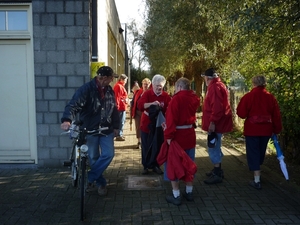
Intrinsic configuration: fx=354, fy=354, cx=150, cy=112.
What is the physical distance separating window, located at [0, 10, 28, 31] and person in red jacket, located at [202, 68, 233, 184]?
3.57m

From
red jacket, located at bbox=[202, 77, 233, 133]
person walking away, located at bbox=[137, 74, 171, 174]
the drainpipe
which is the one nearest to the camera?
red jacket, located at bbox=[202, 77, 233, 133]

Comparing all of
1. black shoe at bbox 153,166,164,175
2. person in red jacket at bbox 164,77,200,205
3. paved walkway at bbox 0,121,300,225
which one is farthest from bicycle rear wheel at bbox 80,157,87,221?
black shoe at bbox 153,166,164,175

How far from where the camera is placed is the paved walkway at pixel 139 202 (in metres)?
4.54

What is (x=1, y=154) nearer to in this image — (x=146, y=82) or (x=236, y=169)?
(x=146, y=82)

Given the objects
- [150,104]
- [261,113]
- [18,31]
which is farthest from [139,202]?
[18,31]

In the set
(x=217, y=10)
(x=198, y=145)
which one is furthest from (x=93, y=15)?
(x=198, y=145)

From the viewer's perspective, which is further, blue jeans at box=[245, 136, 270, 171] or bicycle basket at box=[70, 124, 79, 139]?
blue jeans at box=[245, 136, 270, 171]

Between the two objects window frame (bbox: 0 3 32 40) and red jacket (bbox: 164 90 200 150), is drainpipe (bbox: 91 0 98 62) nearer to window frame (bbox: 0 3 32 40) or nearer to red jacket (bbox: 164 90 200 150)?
window frame (bbox: 0 3 32 40)

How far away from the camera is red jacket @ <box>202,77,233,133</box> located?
5645 mm

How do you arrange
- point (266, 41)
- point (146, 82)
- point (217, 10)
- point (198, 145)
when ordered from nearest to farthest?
point (266, 41), point (217, 10), point (146, 82), point (198, 145)

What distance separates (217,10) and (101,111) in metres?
3.76

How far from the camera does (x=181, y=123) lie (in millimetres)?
4984

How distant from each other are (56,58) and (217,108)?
125 inches

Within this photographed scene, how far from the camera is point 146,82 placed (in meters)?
8.59
